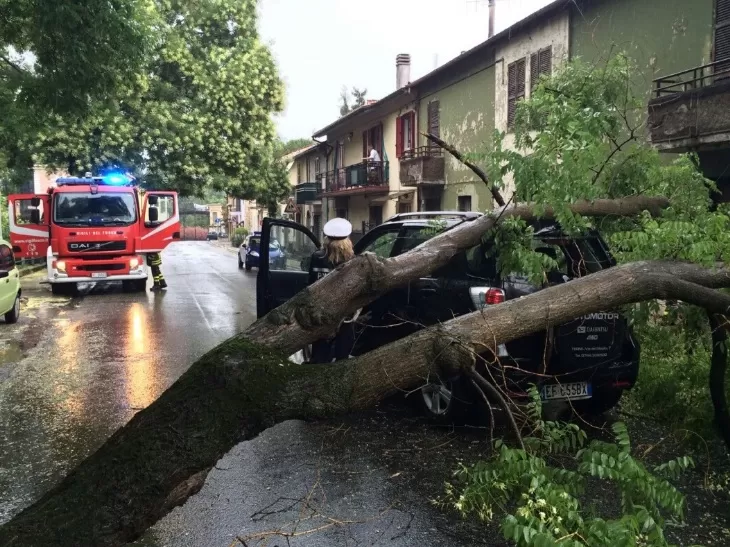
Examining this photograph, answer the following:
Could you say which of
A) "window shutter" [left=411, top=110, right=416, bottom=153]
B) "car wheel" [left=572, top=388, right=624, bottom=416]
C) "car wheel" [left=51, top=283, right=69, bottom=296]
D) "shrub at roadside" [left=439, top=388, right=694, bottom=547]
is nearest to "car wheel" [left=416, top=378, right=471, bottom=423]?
"car wheel" [left=572, top=388, right=624, bottom=416]

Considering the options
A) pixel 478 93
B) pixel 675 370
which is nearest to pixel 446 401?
pixel 675 370

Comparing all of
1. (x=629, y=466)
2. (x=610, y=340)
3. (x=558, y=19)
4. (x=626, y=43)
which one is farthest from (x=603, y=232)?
(x=558, y=19)

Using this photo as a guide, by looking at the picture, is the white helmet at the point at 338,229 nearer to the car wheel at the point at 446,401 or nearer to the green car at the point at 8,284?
the car wheel at the point at 446,401

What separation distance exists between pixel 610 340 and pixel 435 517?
2.07 meters

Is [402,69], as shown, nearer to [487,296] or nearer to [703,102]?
[703,102]

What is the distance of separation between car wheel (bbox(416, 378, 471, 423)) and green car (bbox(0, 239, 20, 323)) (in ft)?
26.6

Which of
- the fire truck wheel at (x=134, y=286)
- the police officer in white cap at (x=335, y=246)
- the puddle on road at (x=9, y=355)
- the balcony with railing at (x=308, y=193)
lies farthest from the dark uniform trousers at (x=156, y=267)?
the balcony with railing at (x=308, y=193)

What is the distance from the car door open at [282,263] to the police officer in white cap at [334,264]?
66cm

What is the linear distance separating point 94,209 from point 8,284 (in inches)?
189

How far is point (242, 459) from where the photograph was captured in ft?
15.8

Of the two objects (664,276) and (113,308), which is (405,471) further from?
(113,308)

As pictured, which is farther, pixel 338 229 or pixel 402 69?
pixel 402 69

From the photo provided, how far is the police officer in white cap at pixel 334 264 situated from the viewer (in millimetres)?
6031

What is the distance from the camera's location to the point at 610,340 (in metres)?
4.91
